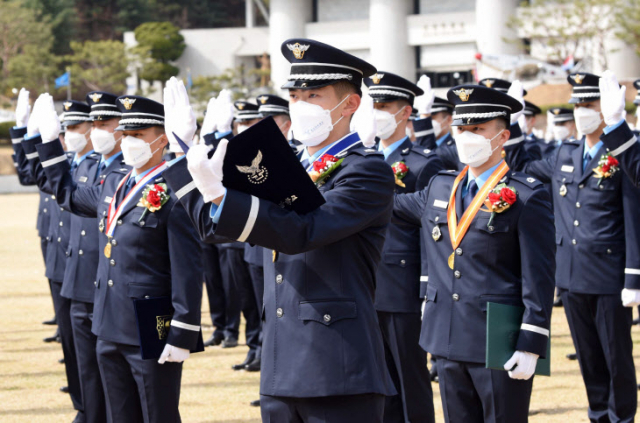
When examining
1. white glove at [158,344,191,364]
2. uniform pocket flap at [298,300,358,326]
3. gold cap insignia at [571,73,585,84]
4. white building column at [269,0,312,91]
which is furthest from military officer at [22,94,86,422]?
white building column at [269,0,312,91]

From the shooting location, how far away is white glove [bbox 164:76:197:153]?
3406 millimetres

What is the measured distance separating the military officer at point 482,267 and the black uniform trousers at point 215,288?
582 cm

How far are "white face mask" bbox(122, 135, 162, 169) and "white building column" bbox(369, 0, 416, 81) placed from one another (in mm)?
48645

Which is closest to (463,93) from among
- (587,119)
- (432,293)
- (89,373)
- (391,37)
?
(432,293)

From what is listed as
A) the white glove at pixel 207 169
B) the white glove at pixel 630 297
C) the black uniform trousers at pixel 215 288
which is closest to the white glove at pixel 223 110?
the black uniform trousers at pixel 215 288

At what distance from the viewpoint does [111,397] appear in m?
4.78

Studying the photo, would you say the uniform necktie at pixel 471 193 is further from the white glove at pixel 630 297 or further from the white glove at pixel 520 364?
the white glove at pixel 630 297

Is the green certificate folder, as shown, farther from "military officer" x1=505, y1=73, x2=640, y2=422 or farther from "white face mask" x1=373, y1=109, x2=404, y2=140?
"white face mask" x1=373, y1=109, x2=404, y2=140

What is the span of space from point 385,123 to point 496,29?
4484 cm

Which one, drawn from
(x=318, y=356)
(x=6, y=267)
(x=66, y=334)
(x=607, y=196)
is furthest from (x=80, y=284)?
(x=6, y=267)

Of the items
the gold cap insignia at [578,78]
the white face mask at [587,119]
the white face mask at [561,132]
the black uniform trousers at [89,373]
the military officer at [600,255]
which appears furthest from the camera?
the white face mask at [561,132]

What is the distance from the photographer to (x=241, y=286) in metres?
9.59

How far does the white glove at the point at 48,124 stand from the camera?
5727 mm

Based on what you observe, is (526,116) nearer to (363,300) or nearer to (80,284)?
(80,284)
